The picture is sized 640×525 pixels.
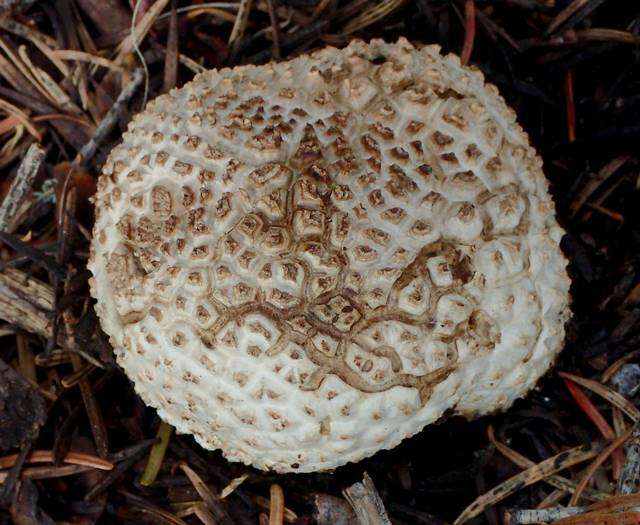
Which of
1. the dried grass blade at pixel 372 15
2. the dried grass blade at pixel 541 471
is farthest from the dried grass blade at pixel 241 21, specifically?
the dried grass blade at pixel 541 471

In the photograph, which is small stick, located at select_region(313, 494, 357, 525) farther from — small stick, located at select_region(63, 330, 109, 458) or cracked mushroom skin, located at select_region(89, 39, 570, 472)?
small stick, located at select_region(63, 330, 109, 458)

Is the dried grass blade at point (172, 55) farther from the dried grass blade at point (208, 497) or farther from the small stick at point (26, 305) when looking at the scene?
the dried grass blade at point (208, 497)

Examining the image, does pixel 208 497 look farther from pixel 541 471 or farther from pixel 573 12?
pixel 573 12

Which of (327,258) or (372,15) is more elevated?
(372,15)

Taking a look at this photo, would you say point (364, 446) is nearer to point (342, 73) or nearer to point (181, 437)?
point (181, 437)

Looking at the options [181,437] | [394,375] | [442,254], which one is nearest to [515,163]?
[442,254]

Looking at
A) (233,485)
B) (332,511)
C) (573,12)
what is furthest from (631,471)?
(573,12)
